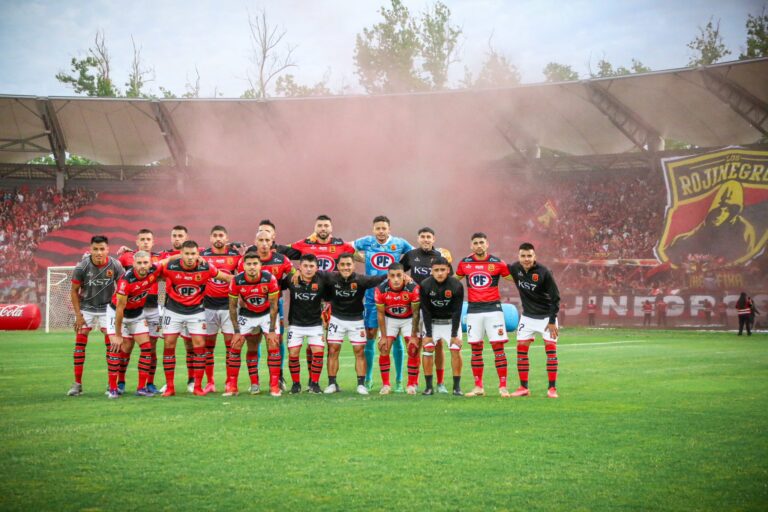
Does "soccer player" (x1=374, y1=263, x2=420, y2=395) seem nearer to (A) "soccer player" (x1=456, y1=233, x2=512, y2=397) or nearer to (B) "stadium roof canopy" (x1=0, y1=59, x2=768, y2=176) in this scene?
(A) "soccer player" (x1=456, y1=233, x2=512, y2=397)

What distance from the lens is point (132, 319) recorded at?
33.9 ft

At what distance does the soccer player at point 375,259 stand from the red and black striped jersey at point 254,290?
5.57 feet

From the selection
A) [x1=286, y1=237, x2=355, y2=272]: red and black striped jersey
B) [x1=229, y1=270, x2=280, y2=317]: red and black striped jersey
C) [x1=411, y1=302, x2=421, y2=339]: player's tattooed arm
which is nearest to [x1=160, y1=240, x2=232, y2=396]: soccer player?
[x1=229, y1=270, x2=280, y2=317]: red and black striped jersey

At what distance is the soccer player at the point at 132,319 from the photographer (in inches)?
394

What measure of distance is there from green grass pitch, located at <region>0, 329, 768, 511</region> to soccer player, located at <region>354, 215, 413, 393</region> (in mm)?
831

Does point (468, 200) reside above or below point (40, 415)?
above

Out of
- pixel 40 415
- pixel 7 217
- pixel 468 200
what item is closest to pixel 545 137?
pixel 468 200

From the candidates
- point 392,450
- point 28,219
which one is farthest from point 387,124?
point 392,450

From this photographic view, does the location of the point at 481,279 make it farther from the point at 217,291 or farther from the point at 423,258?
the point at 217,291

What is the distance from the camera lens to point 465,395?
1011cm

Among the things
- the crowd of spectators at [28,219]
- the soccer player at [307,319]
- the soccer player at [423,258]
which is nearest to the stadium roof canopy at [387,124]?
the crowd of spectators at [28,219]

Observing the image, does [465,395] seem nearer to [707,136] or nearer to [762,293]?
[762,293]

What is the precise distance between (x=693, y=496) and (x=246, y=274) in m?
6.94

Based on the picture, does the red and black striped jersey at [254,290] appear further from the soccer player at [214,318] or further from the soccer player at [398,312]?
the soccer player at [398,312]
